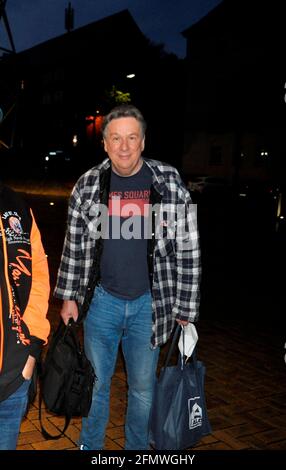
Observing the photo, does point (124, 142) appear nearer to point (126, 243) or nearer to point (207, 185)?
point (126, 243)

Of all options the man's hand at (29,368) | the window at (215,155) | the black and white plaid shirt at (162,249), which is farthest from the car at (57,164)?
the man's hand at (29,368)

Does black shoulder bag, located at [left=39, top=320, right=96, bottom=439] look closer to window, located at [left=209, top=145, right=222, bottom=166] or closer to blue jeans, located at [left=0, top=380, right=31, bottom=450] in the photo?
blue jeans, located at [left=0, top=380, right=31, bottom=450]

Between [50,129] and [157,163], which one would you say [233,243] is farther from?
[50,129]

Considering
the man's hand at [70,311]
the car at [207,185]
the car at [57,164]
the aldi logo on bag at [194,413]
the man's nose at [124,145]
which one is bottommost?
the aldi logo on bag at [194,413]

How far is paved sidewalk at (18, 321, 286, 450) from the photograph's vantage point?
3537 millimetres

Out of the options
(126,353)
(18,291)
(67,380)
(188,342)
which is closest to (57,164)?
(126,353)

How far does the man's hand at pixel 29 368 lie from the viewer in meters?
2.02

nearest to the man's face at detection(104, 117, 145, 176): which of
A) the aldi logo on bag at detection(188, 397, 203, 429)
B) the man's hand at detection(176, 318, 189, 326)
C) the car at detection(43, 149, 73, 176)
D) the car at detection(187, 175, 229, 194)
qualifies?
the man's hand at detection(176, 318, 189, 326)

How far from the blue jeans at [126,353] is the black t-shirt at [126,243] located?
79mm

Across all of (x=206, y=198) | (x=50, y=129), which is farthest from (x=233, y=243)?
(x=50, y=129)

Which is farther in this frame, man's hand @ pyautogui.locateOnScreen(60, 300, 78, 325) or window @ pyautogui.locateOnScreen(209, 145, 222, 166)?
window @ pyautogui.locateOnScreen(209, 145, 222, 166)

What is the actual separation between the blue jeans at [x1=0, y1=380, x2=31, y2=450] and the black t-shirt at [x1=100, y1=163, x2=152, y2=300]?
1.00m

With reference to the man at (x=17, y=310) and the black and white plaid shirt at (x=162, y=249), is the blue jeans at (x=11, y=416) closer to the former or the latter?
the man at (x=17, y=310)

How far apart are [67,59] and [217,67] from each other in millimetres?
16932
